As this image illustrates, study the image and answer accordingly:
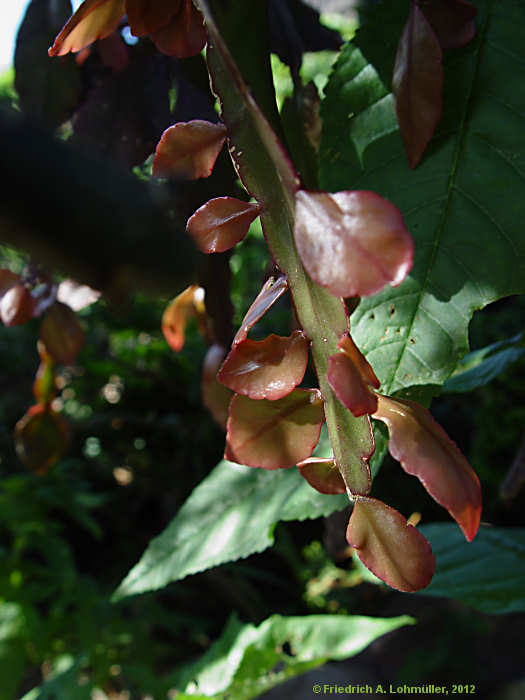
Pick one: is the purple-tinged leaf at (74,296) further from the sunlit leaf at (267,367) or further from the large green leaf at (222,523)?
the sunlit leaf at (267,367)

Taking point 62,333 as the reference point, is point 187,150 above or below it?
above

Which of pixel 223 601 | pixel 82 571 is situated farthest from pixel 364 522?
pixel 82 571

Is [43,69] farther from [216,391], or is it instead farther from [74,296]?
[216,391]

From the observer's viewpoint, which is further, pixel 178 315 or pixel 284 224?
pixel 178 315

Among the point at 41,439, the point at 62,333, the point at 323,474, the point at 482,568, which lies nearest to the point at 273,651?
the point at 482,568

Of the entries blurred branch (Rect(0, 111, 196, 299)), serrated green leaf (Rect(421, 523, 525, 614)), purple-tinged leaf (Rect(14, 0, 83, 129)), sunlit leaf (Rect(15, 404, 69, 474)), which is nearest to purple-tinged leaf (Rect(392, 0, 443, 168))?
blurred branch (Rect(0, 111, 196, 299))

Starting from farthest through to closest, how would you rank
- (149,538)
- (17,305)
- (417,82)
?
(149,538) → (17,305) → (417,82)
